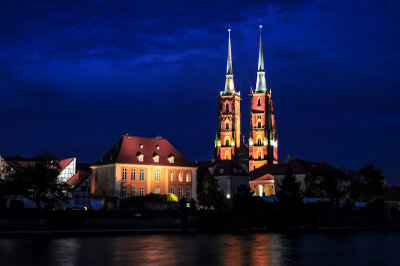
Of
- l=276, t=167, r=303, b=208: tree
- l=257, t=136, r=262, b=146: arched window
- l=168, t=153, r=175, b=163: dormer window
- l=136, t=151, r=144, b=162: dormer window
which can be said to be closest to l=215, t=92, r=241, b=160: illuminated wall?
l=257, t=136, r=262, b=146: arched window

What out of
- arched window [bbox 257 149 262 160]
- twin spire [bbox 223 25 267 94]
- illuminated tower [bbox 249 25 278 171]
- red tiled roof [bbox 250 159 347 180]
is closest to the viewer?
red tiled roof [bbox 250 159 347 180]

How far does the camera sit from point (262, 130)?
16038 centimetres

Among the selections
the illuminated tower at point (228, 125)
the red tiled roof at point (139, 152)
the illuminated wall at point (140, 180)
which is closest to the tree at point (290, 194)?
the illuminated wall at point (140, 180)

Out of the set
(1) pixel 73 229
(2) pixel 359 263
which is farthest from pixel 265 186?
(2) pixel 359 263

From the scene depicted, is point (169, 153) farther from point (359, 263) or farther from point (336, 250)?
point (359, 263)

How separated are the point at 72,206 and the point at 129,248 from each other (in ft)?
137

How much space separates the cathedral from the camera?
159m

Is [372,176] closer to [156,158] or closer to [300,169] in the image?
[300,169]

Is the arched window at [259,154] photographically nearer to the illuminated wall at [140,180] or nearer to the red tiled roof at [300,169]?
the red tiled roof at [300,169]

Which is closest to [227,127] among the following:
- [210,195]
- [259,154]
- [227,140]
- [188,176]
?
[227,140]

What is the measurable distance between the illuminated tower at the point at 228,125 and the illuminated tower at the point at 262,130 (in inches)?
183

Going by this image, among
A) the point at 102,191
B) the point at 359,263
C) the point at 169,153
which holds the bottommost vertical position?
the point at 359,263

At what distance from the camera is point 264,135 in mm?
159625

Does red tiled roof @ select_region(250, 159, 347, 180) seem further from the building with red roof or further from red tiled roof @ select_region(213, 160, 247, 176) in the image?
the building with red roof
